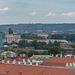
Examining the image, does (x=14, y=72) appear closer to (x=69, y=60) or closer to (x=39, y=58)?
(x=69, y=60)

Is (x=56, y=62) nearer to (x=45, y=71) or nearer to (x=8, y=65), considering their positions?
(x=8, y=65)

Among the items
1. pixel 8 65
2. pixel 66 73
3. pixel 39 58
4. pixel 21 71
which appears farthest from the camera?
pixel 39 58

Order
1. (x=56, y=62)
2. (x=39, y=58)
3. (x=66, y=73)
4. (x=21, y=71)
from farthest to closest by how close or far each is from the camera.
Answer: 1. (x=39, y=58)
2. (x=56, y=62)
3. (x=21, y=71)
4. (x=66, y=73)

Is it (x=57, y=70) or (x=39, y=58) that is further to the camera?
(x=39, y=58)

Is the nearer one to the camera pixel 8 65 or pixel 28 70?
pixel 28 70

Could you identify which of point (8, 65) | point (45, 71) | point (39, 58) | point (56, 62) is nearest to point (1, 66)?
point (8, 65)

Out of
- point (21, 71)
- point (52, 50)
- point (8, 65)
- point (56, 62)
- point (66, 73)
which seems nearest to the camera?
point (66, 73)

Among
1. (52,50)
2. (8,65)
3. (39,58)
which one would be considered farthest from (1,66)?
(52,50)

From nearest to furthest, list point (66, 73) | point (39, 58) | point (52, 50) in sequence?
point (66, 73), point (39, 58), point (52, 50)
